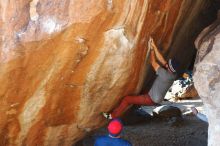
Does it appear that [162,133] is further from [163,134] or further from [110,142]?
[110,142]

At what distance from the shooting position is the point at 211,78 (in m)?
6.02

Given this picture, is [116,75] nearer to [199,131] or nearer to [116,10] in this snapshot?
[116,10]

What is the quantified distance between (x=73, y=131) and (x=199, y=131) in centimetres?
413

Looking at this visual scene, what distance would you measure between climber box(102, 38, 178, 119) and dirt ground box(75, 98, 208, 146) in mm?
1634

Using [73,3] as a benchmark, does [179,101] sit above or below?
below

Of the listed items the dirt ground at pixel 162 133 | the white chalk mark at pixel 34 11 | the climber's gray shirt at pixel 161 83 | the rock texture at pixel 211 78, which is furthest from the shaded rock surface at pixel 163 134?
the white chalk mark at pixel 34 11

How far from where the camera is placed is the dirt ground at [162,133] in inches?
366

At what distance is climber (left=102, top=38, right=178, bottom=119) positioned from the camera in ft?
22.9

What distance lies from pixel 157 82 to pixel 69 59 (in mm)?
2044

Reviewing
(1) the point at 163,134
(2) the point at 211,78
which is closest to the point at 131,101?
(2) the point at 211,78

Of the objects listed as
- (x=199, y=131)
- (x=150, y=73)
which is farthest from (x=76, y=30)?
(x=199, y=131)

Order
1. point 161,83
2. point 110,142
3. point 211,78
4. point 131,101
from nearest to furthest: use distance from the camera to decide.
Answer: point 110,142
point 211,78
point 161,83
point 131,101

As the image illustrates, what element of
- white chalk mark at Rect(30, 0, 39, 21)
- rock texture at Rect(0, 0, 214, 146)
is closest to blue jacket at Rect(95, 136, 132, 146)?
rock texture at Rect(0, 0, 214, 146)

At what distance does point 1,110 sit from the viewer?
6.09 meters
